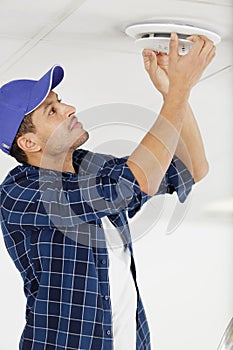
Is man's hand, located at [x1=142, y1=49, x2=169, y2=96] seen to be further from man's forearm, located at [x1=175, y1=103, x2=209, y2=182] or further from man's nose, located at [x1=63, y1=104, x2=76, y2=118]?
man's nose, located at [x1=63, y1=104, x2=76, y2=118]

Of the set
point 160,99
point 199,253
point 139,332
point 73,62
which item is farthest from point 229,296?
point 73,62

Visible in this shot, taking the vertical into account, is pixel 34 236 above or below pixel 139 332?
above

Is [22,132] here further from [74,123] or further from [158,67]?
[158,67]

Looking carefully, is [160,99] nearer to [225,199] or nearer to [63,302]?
[225,199]

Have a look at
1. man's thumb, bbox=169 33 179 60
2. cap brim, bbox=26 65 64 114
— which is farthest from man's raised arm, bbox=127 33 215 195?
cap brim, bbox=26 65 64 114

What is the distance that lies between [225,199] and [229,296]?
0.22 metres

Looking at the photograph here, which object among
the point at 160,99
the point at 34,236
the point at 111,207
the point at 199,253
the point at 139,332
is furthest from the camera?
the point at 199,253

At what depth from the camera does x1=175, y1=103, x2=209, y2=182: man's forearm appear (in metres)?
1.53

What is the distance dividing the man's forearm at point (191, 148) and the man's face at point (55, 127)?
0.64 feet

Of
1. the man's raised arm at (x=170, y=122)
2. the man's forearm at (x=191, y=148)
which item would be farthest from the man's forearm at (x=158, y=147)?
the man's forearm at (x=191, y=148)

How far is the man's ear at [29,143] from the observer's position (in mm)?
1459

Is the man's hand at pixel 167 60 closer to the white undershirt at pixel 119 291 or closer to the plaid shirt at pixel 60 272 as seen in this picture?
the plaid shirt at pixel 60 272

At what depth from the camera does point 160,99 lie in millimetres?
1681

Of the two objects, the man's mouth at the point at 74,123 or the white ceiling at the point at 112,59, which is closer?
the white ceiling at the point at 112,59
